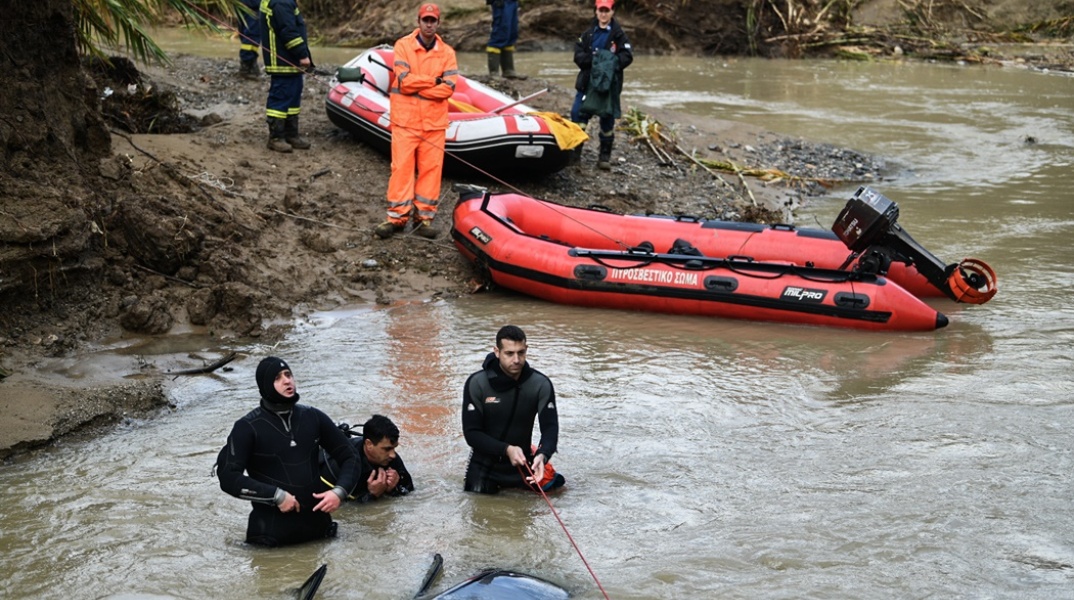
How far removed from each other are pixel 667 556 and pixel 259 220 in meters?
5.99

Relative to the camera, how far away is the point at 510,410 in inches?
241

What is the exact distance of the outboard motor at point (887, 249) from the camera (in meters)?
9.65

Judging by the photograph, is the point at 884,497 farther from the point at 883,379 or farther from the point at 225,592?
the point at 225,592

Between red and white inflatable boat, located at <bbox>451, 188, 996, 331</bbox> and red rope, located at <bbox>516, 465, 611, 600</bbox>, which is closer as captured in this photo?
red rope, located at <bbox>516, 465, 611, 600</bbox>

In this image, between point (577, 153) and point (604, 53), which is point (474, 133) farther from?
point (604, 53)

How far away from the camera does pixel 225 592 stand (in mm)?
5258

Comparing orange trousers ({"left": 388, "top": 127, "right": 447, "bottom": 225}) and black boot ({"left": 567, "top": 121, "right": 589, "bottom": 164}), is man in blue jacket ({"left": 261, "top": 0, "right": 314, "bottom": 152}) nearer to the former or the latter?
orange trousers ({"left": 388, "top": 127, "right": 447, "bottom": 225})

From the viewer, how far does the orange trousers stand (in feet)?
34.7

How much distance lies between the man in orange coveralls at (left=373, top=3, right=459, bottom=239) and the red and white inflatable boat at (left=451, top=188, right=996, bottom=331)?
0.42 m

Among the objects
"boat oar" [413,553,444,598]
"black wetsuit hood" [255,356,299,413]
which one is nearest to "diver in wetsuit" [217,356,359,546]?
"black wetsuit hood" [255,356,299,413]

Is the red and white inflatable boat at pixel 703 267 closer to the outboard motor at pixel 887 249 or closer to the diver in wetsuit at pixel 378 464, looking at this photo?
the outboard motor at pixel 887 249

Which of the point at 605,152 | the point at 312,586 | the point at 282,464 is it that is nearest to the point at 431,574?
the point at 312,586

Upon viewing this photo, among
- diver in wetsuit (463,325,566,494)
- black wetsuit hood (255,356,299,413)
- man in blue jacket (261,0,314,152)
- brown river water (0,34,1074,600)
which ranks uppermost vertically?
man in blue jacket (261,0,314,152)

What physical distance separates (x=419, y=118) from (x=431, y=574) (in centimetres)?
592
